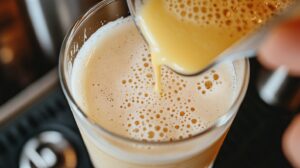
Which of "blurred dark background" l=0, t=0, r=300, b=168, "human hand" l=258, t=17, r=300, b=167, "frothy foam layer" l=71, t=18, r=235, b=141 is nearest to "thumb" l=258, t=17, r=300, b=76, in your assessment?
"human hand" l=258, t=17, r=300, b=167

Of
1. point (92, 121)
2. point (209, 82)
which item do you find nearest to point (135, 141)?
point (92, 121)

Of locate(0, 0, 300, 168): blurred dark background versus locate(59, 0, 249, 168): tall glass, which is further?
locate(0, 0, 300, 168): blurred dark background

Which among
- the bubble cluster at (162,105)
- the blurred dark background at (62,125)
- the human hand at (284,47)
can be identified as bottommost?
the blurred dark background at (62,125)

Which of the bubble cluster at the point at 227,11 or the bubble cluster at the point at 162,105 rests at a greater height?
the bubble cluster at the point at 227,11

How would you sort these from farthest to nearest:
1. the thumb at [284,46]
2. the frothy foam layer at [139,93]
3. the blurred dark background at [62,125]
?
1. the blurred dark background at [62,125]
2. the frothy foam layer at [139,93]
3. the thumb at [284,46]

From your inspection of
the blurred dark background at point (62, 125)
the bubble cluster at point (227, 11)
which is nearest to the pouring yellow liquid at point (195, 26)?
the bubble cluster at point (227, 11)

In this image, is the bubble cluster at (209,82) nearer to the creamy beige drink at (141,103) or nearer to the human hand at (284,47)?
the creamy beige drink at (141,103)

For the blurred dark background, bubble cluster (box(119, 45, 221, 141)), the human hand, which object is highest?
the human hand

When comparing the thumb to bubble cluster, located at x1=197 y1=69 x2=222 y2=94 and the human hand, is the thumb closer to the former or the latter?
the human hand
